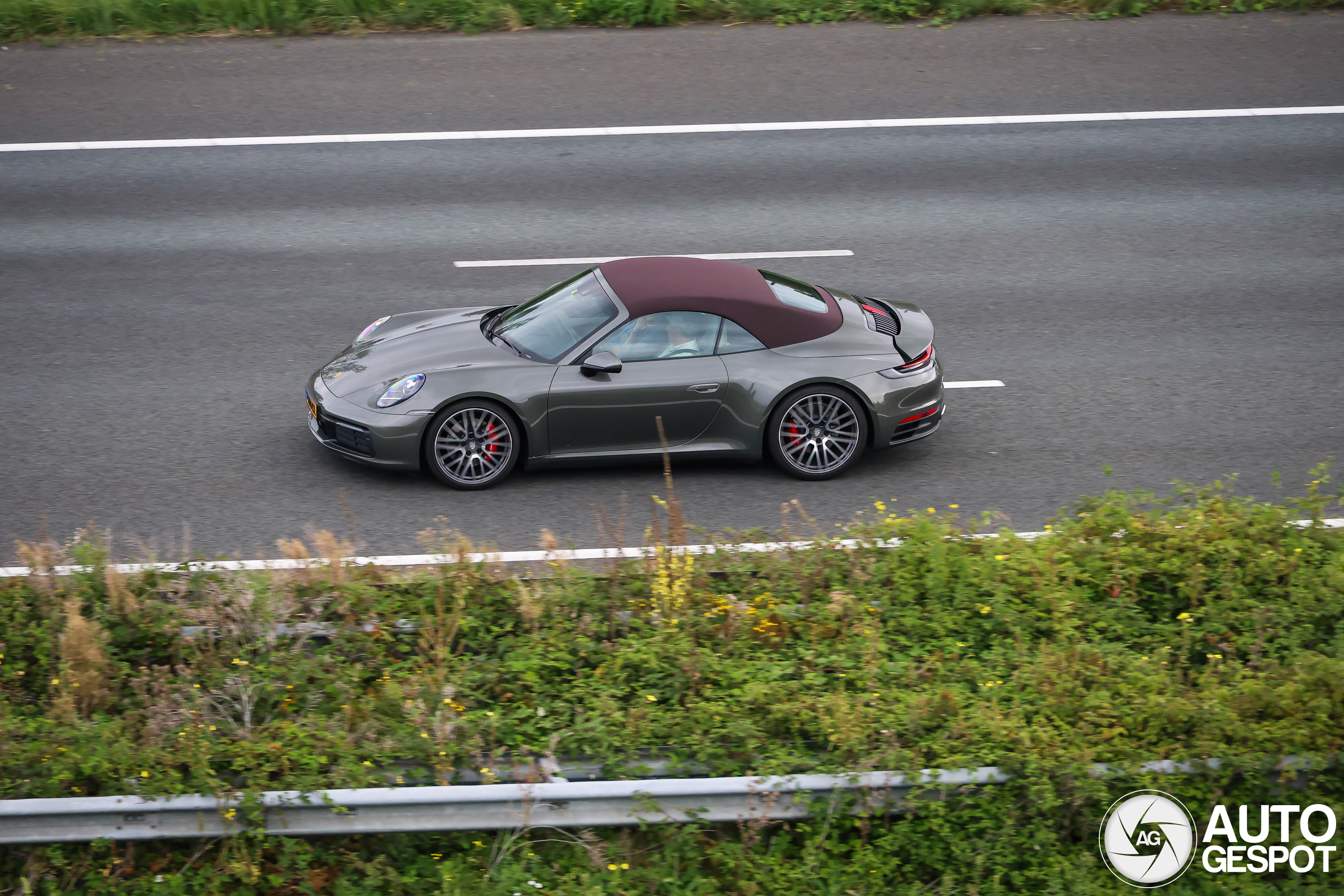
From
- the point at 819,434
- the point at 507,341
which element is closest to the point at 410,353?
the point at 507,341

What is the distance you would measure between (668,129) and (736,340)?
23.2ft

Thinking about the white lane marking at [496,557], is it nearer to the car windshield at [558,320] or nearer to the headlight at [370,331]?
the car windshield at [558,320]

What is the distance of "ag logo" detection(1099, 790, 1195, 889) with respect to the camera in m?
5.69

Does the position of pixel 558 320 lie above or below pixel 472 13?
below

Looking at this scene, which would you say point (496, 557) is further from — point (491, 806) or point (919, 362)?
point (919, 362)

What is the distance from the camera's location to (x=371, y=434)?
862 cm

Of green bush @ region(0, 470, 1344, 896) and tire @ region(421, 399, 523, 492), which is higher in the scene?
tire @ region(421, 399, 523, 492)

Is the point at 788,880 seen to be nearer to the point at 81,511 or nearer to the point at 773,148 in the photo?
the point at 81,511

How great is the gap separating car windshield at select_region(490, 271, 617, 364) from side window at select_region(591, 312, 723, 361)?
0.18m

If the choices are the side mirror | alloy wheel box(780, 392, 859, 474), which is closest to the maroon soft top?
the side mirror

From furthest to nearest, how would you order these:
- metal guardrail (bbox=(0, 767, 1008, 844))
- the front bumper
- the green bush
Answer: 1. the front bumper
2. the green bush
3. metal guardrail (bbox=(0, 767, 1008, 844))

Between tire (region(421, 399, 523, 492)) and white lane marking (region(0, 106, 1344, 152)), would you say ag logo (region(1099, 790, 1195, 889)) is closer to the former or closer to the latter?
tire (region(421, 399, 523, 492))

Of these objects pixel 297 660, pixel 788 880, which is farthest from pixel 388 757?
pixel 788 880

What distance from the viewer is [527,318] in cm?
933
